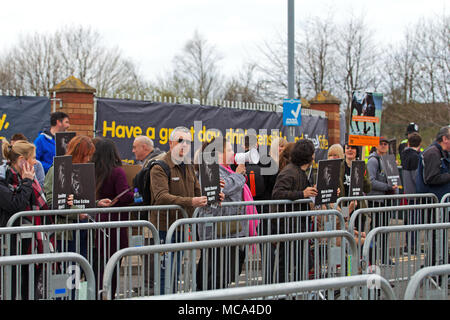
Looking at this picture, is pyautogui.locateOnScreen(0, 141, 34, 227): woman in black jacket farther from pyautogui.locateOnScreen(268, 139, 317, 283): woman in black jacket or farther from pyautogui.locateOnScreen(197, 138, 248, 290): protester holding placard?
pyautogui.locateOnScreen(268, 139, 317, 283): woman in black jacket

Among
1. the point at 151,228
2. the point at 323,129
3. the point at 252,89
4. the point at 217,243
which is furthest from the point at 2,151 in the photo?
the point at 252,89

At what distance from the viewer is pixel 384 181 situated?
9695 mm

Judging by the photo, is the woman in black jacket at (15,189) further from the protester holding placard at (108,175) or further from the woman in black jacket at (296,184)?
the woman in black jacket at (296,184)

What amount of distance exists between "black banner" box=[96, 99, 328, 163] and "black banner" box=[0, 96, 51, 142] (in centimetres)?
106

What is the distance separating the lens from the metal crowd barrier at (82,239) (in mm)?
4668

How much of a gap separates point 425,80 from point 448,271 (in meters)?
27.3

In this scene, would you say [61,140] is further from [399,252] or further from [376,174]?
[376,174]

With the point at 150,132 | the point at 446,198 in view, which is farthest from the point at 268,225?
the point at 150,132

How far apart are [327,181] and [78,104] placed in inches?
258

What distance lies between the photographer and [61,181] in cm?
560

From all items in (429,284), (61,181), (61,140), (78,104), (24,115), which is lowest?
(429,284)

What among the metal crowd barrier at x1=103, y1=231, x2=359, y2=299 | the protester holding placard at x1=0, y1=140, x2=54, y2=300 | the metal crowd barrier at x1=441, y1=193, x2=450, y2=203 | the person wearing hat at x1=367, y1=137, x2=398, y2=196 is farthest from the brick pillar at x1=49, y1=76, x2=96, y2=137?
the metal crowd barrier at x1=103, y1=231, x2=359, y2=299

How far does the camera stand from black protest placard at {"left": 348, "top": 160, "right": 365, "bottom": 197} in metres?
7.72
